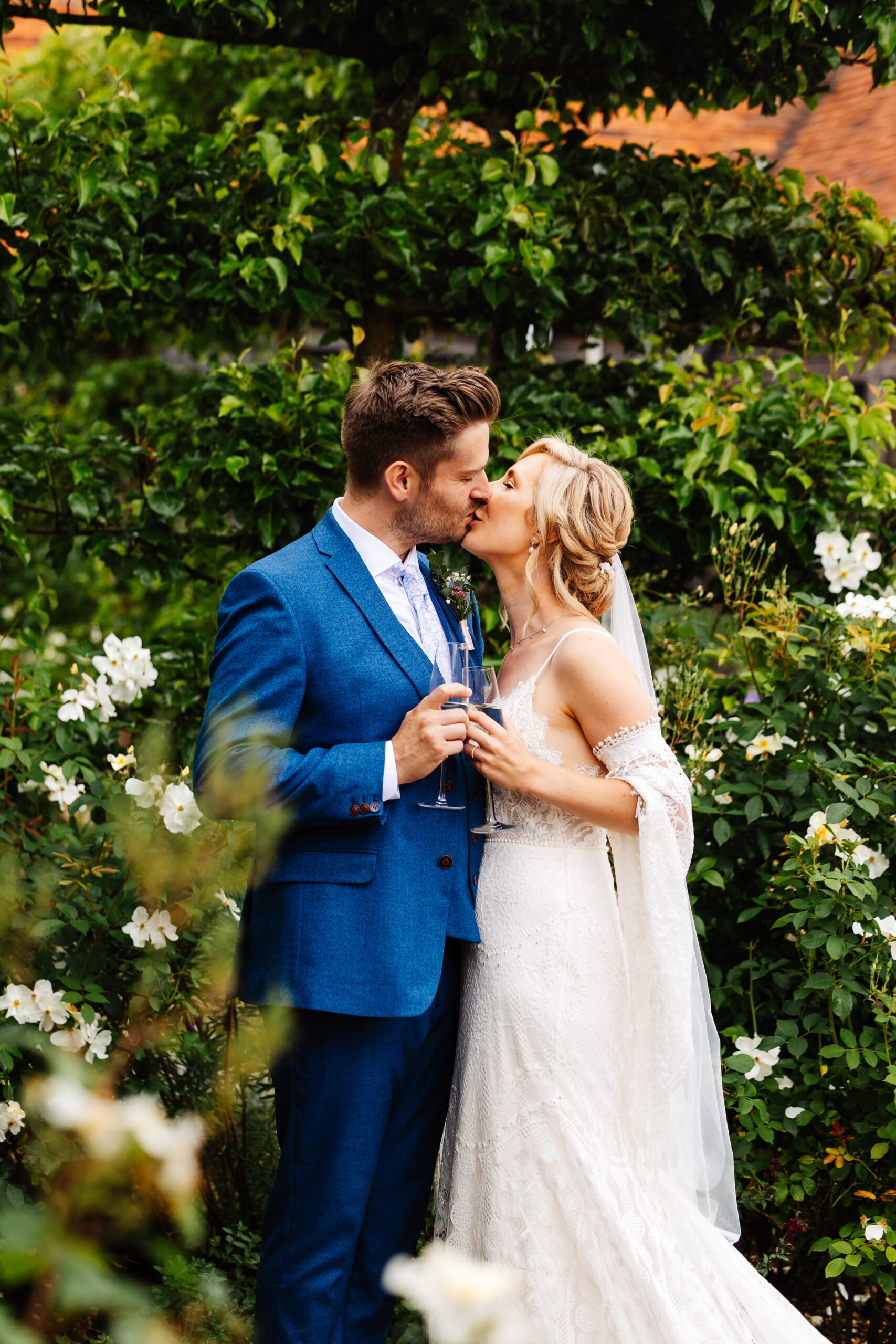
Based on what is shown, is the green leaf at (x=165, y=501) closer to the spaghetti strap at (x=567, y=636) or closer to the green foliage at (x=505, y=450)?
the green foliage at (x=505, y=450)

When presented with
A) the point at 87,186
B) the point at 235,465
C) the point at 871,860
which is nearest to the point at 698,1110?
the point at 871,860

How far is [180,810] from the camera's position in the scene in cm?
253

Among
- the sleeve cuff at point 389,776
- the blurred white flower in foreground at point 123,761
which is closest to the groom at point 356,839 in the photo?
the sleeve cuff at point 389,776

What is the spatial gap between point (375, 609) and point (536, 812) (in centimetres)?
56

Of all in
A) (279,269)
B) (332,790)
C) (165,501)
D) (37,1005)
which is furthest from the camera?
(165,501)

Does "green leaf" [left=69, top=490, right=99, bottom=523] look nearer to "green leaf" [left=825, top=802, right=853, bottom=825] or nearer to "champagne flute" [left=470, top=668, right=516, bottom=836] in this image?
"champagne flute" [left=470, top=668, right=516, bottom=836]

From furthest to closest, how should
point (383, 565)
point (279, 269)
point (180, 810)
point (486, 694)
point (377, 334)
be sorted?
point (377, 334) → point (279, 269) → point (180, 810) → point (383, 565) → point (486, 694)

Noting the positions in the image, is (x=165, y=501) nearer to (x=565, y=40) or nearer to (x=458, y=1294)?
(x=565, y=40)

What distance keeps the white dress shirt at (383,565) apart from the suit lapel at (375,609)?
2cm

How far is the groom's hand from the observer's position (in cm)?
194

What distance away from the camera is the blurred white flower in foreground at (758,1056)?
8.38 feet

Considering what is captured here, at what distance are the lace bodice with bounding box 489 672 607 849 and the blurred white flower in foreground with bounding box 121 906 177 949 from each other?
2.53ft

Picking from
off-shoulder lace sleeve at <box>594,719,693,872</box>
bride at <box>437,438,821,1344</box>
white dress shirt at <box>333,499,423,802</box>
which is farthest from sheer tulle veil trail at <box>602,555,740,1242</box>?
white dress shirt at <box>333,499,423,802</box>

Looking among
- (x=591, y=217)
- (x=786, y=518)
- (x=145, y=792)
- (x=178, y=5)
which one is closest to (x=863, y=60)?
(x=591, y=217)
